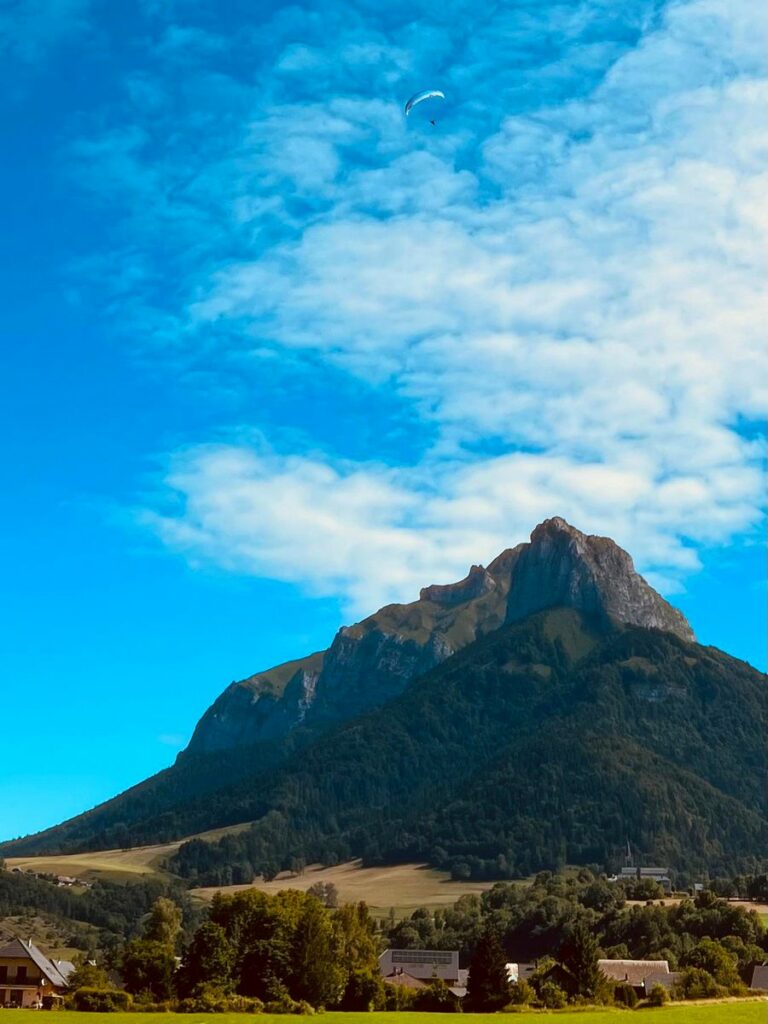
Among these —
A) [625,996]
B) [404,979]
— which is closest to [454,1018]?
[625,996]

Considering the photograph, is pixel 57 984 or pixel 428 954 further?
pixel 428 954

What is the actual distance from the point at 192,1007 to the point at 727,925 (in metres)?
105

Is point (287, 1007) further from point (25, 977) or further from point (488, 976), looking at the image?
point (25, 977)

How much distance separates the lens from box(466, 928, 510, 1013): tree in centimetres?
10200

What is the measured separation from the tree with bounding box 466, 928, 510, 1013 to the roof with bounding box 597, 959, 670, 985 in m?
33.8

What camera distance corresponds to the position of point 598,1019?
269 ft

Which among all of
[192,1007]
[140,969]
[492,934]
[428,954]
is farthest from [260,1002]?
[428,954]

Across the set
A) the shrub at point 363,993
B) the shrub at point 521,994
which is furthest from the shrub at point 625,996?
the shrub at point 363,993

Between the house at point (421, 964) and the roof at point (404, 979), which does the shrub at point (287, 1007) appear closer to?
the roof at point (404, 979)

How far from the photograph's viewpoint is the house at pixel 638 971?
133m

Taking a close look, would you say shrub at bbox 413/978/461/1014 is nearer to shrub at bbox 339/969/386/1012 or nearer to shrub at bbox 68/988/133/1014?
shrub at bbox 339/969/386/1012

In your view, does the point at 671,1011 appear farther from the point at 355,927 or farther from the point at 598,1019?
the point at 355,927

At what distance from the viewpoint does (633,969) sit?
14350cm

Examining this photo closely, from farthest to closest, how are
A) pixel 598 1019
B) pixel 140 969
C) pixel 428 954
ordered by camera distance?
pixel 428 954
pixel 140 969
pixel 598 1019
